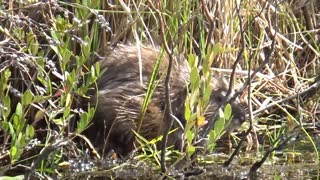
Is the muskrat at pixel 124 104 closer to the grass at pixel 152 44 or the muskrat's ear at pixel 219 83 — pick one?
the grass at pixel 152 44

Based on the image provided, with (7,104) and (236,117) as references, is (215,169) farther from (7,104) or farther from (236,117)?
(7,104)

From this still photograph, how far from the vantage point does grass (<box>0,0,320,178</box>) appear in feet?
11.0

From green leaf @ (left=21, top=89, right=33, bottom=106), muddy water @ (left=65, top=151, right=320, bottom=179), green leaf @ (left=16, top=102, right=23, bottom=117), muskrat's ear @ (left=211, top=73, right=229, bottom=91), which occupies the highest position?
green leaf @ (left=21, top=89, right=33, bottom=106)

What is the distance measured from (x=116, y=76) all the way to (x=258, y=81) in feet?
2.62

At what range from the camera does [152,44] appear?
14.3ft

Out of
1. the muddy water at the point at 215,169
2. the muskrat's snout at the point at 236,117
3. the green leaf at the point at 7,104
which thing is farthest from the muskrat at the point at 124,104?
the green leaf at the point at 7,104

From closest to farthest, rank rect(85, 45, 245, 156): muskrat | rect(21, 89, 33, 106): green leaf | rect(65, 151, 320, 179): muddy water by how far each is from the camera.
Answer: rect(21, 89, 33, 106): green leaf, rect(65, 151, 320, 179): muddy water, rect(85, 45, 245, 156): muskrat

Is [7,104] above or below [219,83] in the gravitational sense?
above

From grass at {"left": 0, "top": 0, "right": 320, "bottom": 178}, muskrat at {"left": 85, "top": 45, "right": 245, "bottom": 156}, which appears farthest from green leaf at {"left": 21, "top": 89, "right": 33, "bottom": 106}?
muskrat at {"left": 85, "top": 45, "right": 245, "bottom": 156}

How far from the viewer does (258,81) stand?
464cm

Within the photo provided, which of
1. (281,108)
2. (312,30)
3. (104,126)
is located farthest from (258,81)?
(104,126)

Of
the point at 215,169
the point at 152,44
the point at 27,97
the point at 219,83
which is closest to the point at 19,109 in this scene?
the point at 27,97

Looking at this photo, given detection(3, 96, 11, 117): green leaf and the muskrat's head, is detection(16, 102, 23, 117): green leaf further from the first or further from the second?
the muskrat's head

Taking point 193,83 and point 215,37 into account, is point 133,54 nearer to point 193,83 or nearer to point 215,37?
point 215,37
